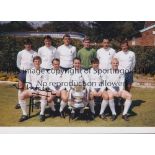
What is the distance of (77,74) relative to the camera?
8.91 m

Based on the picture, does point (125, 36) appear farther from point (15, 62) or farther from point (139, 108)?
point (15, 62)

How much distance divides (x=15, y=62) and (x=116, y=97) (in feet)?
6.32

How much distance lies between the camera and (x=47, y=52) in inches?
350

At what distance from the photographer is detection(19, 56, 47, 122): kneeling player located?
891 cm

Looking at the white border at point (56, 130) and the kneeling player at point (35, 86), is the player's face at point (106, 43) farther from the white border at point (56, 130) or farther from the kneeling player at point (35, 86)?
the white border at point (56, 130)

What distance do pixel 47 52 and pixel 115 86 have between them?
4.47 ft

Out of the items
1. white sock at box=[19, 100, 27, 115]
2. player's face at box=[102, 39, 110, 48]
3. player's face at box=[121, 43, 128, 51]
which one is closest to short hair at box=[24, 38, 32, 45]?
white sock at box=[19, 100, 27, 115]

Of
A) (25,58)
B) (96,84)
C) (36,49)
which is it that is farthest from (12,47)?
(96,84)

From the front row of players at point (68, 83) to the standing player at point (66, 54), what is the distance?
0.21ft

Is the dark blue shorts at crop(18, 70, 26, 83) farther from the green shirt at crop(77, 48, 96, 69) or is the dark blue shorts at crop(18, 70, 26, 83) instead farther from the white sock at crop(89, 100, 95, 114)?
the white sock at crop(89, 100, 95, 114)

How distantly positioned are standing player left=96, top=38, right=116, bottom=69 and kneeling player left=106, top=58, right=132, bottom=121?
0.09 m

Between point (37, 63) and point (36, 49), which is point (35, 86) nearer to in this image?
point (37, 63)

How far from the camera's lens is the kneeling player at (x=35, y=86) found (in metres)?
8.91
